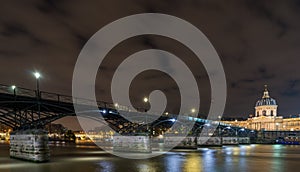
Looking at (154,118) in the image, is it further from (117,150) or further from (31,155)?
(31,155)

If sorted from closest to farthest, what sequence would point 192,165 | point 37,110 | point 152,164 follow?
point 192,165, point 152,164, point 37,110

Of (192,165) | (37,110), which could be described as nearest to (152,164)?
(192,165)

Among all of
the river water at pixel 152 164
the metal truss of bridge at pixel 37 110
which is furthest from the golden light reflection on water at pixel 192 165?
the metal truss of bridge at pixel 37 110

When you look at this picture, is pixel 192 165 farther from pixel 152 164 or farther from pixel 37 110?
pixel 37 110

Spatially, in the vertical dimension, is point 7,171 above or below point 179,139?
above

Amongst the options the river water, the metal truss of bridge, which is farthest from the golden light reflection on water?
the metal truss of bridge

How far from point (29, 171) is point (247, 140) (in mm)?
141013

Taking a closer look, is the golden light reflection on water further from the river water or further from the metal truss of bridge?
the metal truss of bridge

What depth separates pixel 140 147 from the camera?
5725 cm

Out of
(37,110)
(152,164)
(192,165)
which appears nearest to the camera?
(192,165)

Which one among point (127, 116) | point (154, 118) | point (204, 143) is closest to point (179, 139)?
point (204, 143)

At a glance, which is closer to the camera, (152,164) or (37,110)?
(152,164)

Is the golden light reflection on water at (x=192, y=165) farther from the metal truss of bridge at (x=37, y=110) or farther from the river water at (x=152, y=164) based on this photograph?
the metal truss of bridge at (x=37, y=110)

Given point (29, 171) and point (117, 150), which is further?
point (117, 150)
